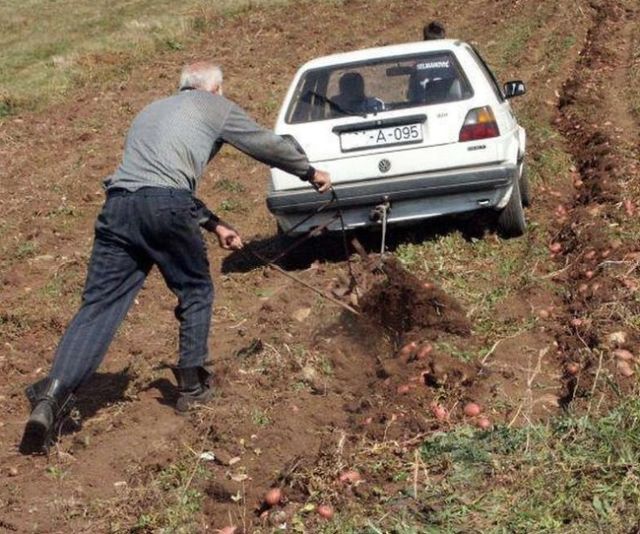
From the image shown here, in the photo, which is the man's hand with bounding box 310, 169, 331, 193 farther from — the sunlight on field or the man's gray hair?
the sunlight on field

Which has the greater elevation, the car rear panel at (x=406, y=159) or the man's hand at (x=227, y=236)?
the man's hand at (x=227, y=236)

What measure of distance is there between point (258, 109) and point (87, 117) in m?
2.36

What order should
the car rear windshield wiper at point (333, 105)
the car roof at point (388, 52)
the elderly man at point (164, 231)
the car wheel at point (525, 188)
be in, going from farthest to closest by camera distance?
the car wheel at point (525, 188) < the car roof at point (388, 52) < the car rear windshield wiper at point (333, 105) < the elderly man at point (164, 231)

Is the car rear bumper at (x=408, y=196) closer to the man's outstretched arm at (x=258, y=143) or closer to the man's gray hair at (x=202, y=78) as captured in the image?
the man's outstretched arm at (x=258, y=143)

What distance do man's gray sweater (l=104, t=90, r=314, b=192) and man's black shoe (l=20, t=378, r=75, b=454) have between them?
1.12 m

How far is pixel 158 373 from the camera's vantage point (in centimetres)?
708

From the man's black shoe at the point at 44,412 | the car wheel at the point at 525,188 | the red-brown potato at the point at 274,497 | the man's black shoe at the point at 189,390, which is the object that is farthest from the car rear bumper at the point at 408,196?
the red-brown potato at the point at 274,497

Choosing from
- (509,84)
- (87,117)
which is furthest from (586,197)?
A: (87,117)

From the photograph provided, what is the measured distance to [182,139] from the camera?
6117 mm

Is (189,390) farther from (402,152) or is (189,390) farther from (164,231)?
(402,152)

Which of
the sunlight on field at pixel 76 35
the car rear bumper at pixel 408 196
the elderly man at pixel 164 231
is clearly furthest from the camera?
the sunlight on field at pixel 76 35

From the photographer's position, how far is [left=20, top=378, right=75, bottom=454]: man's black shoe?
18.6 feet

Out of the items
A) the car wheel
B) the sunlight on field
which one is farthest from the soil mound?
the sunlight on field

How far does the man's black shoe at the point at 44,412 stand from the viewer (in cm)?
566
